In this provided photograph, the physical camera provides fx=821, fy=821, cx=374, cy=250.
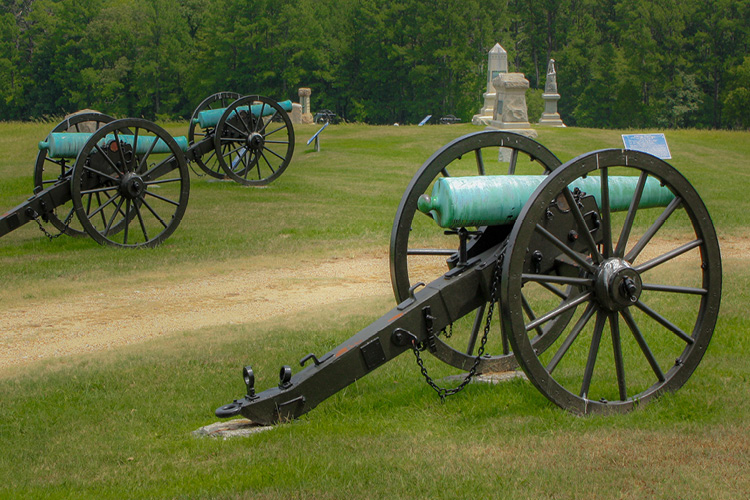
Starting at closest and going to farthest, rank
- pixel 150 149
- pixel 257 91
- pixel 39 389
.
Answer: pixel 39 389 < pixel 150 149 < pixel 257 91

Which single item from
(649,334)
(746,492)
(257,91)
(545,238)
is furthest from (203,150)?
(257,91)

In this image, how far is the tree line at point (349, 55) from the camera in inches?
2352

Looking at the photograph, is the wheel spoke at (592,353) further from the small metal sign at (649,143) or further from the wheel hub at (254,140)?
the wheel hub at (254,140)

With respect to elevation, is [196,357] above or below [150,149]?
below

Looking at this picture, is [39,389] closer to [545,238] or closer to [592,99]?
[545,238]

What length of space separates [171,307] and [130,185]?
3.43 m

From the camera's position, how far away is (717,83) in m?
57.5

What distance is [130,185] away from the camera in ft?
35.7

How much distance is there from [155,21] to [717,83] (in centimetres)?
4273

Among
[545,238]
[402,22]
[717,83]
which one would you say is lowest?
[545,238]

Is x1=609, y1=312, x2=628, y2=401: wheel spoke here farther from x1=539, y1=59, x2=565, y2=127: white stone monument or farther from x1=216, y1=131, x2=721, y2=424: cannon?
x1=539, y1=59, x2=565, y2=127: white stone monument

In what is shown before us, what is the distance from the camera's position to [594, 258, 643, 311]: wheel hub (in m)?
A: 4.35

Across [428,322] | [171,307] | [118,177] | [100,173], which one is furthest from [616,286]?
[118,177]

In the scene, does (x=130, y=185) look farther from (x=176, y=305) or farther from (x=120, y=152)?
(x=176, y=305)
